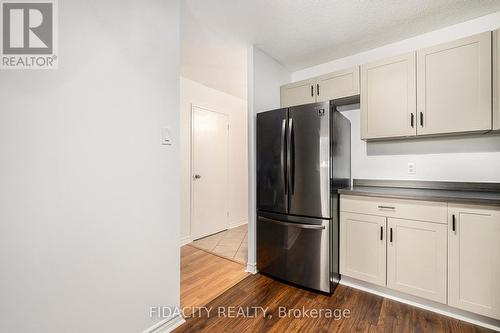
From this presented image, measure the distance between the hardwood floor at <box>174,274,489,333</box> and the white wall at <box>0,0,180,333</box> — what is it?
417mm

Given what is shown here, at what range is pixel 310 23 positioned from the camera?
1987 millimetres

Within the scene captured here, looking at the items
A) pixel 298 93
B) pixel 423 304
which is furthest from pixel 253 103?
pixel 423 304

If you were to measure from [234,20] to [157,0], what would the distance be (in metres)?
0.72

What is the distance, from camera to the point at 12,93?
3.06 feet

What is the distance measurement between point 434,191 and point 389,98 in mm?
920

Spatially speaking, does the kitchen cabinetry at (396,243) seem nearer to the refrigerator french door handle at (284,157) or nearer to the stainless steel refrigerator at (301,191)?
the stainless steel refrigerator at (301,191)

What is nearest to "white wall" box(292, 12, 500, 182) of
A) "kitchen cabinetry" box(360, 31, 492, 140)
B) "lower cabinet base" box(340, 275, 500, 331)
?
"kitchen cabinetry" box(360, 31, 492, 140)

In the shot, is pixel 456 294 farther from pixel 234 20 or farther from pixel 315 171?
pixel 234 20

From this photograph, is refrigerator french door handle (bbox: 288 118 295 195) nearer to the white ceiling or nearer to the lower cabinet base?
the white ceiling

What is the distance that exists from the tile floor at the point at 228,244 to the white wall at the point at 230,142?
0.26m

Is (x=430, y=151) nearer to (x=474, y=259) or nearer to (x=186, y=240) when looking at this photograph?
(x=474, y=259)

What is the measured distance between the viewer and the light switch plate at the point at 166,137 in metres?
1.50

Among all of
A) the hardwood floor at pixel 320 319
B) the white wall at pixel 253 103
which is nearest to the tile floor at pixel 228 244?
the white wall at pixel 253 103

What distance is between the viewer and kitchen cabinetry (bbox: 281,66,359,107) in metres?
2.26
